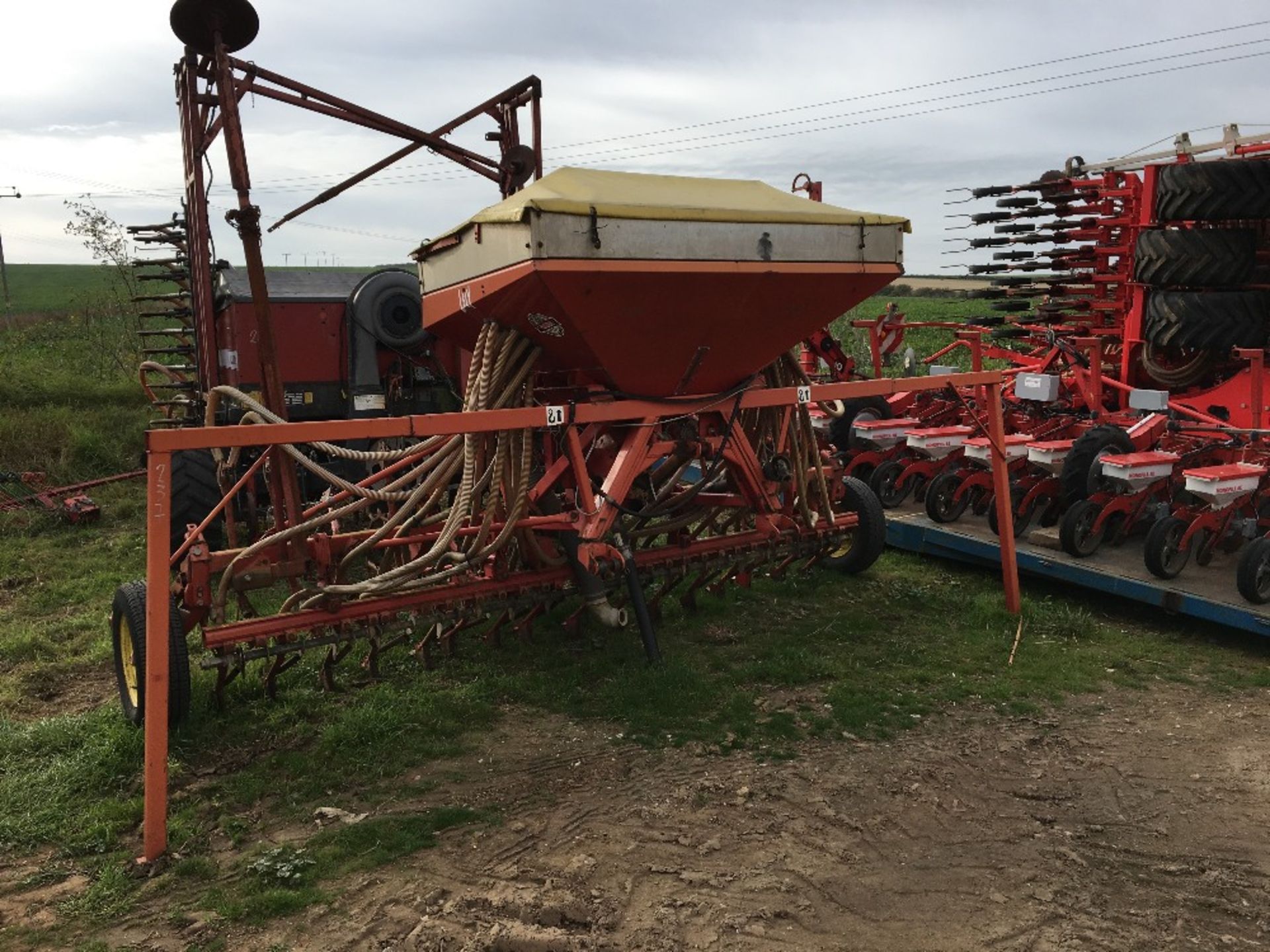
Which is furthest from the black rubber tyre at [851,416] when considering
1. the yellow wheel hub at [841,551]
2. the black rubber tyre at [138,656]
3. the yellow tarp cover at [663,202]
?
the black rubber tyre at [138,656]

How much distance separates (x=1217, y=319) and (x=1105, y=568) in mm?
2708

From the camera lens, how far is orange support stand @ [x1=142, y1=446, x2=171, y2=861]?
358 centimetres

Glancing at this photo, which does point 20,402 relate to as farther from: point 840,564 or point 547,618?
point 840,564

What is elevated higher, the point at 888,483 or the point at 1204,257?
the point at 1204,257

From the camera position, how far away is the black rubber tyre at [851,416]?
29.9 feet

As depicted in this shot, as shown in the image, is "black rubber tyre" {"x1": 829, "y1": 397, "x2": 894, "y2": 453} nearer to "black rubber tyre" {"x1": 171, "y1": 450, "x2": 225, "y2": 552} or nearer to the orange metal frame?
the orange metal frame

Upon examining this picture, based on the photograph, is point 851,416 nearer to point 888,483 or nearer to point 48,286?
point 888,483

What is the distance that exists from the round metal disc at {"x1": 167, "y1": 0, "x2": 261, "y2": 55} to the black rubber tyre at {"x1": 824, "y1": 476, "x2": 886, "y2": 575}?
4.71 m

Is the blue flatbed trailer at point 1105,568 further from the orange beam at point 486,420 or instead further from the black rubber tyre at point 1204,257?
the black rubber tyre at point 1204,257

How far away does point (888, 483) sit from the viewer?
841cm

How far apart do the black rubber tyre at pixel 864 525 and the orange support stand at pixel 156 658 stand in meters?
4.54

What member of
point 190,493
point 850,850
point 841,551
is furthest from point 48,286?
point 850,850

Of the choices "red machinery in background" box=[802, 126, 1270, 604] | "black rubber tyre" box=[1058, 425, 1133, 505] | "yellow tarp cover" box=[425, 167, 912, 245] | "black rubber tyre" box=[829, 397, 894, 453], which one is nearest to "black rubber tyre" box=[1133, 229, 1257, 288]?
"red machinery in background" box=[802, 126, 1270, 604]

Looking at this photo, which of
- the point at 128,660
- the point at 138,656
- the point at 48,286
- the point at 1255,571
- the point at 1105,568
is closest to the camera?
the point at 138,656
